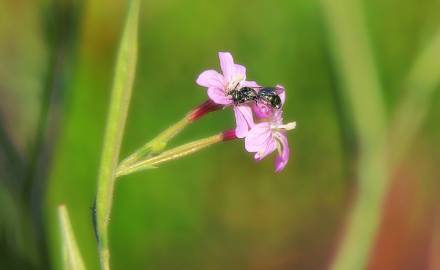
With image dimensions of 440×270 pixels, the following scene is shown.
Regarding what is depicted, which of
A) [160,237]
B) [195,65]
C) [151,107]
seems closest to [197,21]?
[195,65]

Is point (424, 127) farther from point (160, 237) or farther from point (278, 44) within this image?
point (160, 237)

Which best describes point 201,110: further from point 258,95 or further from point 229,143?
point 229,143

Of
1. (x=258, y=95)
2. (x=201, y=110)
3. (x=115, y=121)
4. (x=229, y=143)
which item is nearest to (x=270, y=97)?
(x=258, y=95)

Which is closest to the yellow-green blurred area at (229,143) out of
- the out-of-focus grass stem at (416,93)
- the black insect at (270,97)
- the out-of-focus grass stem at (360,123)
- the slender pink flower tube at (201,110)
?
the out-of-focus grass stem at (416,93)

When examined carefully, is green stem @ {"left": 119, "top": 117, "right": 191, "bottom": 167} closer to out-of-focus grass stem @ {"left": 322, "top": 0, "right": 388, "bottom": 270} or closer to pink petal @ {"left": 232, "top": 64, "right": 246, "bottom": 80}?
pink petal @ {"left": 232, "top": 64, "right": 246, "bottom": 80}

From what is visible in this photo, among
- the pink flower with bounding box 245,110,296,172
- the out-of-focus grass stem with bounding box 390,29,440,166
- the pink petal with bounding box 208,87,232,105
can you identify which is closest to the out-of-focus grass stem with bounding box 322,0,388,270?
the out-of-focus grass stem with bounding box 390,29,440,166

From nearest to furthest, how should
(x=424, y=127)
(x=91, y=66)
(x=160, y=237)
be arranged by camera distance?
(x=160, y=237), (x=91, y=66), (x=424, y=127)
